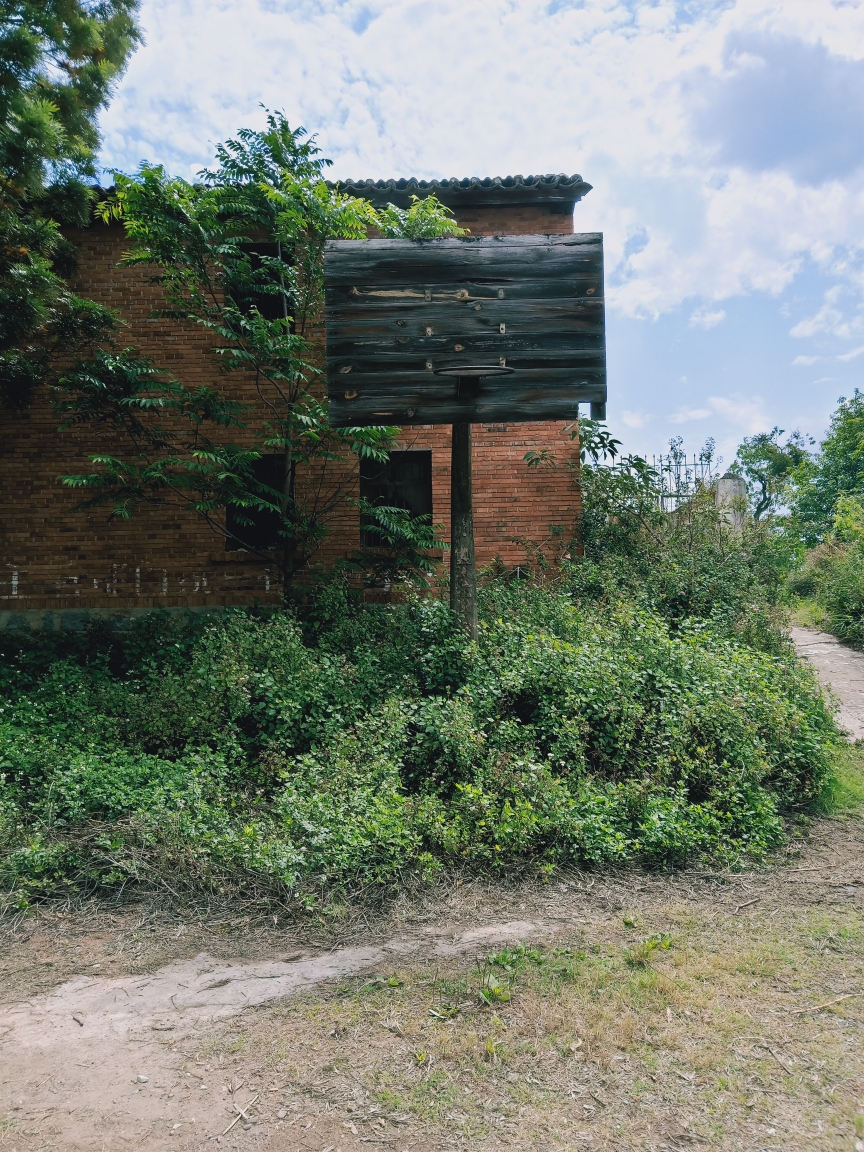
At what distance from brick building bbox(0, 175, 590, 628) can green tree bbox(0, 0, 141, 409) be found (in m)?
0.76

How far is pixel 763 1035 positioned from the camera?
2.93 metres

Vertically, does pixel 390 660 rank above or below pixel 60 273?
below

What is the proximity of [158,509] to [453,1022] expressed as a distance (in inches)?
342

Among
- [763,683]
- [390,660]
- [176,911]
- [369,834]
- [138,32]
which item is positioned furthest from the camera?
[138,32]

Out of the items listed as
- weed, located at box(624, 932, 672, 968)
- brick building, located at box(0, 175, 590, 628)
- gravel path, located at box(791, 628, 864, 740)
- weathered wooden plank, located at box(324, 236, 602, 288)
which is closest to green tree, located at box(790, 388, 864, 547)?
gravel path, located at box(791, 628, 864, 740)

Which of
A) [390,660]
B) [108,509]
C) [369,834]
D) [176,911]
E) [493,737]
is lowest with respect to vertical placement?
[176,911]

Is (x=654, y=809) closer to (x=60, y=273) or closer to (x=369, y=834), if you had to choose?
(x=369, y=834)

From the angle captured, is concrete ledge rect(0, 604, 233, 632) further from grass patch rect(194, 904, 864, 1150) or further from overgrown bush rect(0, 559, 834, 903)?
grass patch rect(194, 904, 864, 1150)

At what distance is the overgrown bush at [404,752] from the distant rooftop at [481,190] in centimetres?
620

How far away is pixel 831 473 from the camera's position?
1097 inches

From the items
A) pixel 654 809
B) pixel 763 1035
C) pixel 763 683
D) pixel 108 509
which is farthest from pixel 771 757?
pixel 108 509

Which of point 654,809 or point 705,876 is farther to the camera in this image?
point 654,809

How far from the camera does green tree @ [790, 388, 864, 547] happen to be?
87.4ft

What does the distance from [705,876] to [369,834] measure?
84.6 inches
